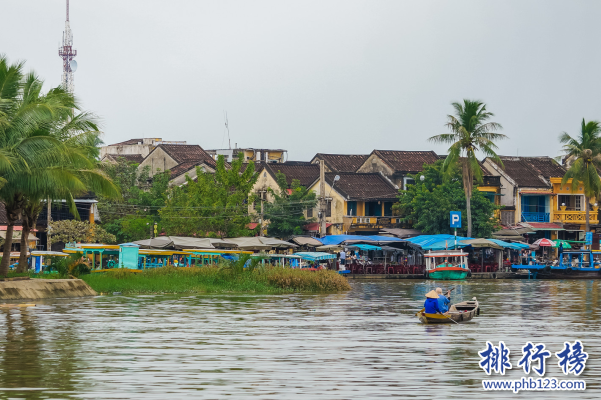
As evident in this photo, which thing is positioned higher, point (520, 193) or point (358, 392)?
point (520, 193)

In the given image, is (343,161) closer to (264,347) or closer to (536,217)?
(536,217)

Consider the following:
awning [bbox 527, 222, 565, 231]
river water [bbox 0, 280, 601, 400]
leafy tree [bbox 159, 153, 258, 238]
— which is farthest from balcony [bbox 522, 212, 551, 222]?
river water [bbox 0, 280, 601, 400]

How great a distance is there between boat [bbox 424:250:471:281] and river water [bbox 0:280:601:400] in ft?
71.4

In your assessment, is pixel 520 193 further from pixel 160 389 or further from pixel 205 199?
pixel 160 389

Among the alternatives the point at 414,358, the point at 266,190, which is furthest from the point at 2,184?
the point at 266,190

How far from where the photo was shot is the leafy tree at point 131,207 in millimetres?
63312

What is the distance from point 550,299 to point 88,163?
20.2 metres

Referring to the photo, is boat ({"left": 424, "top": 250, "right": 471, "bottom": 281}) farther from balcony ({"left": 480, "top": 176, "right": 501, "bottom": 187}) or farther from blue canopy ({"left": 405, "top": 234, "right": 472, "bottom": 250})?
balcony ({"left": 480, "top": 176, "right": 501, "bottom": 187})

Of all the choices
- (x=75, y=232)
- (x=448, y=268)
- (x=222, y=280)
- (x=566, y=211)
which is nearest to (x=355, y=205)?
(x=448, y=268)

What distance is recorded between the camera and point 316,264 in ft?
194

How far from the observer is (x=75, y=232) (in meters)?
57.7

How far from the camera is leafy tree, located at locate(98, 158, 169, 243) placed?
2493 inches

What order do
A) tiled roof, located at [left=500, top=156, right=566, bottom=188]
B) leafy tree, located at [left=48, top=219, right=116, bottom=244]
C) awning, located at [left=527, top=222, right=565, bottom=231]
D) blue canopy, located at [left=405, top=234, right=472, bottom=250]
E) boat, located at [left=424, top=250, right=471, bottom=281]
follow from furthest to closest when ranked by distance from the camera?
tiled roof, located at [left=500, top=156, right=566, bottom=188] → awning, located at [left=527, top=222, right=565, bottom=231] → blue canopy, located at [left=405, top=234, right=472, bottom=250] → leafy tree, located at [left=48, top=219, right=116, bottom=244] → boat, located at [left=424, top=250, right=471, bottom=281]

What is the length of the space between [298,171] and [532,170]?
66.0ft
